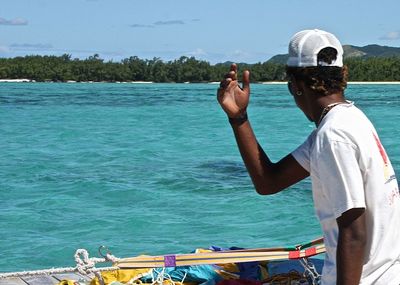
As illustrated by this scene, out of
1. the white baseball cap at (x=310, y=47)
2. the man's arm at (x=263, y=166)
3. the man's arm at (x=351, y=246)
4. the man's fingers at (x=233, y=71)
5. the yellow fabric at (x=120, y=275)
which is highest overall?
the white baseball cap at (x=310, y=47)

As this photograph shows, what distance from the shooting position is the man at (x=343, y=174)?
2219mm

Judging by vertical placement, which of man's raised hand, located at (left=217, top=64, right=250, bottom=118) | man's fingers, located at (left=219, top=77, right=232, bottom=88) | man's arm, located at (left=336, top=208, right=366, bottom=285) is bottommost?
man's arm, located at (left=336, top=208, right=366, bottom=285)

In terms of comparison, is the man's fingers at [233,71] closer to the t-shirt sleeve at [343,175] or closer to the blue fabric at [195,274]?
the t-shirt sleeve at [343,175]

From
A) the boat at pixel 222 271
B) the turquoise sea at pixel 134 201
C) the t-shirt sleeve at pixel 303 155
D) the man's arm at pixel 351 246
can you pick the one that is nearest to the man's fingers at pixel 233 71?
the t-shirt sleeve at pixel 303 155

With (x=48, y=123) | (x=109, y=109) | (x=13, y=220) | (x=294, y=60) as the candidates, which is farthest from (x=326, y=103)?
(x=109, y=109)

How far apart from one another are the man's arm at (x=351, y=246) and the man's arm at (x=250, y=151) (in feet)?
1.34

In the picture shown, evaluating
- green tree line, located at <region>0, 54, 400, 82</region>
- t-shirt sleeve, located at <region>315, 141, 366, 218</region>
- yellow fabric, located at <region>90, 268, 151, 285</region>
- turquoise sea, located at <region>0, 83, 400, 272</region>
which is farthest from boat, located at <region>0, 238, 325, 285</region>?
green tree line, located at <region>0, 54, 400, 82</region>

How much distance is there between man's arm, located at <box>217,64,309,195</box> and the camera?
2582mm

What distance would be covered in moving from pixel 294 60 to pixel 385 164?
40 centimetres

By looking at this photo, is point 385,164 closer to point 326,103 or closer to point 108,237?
point 326,103

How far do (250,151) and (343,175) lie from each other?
0.45 metres

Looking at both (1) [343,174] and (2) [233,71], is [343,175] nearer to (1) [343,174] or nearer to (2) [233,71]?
(1) [343,174]

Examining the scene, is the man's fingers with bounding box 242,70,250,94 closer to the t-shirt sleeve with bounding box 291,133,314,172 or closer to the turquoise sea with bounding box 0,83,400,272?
the t-shirt sleeve with bounding box 291,133,314,172

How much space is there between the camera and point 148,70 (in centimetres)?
11406
